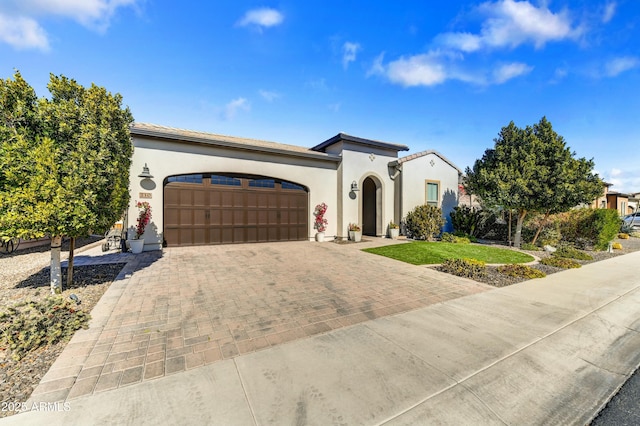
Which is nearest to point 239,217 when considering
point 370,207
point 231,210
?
point 231,210

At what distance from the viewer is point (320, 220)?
505 inches

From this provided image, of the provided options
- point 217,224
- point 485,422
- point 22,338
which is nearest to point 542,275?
point 485,422

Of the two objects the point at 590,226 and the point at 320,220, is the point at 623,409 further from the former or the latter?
the point at 590,226

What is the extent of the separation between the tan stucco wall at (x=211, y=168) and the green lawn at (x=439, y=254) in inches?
170

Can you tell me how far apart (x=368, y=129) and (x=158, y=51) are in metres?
10.6

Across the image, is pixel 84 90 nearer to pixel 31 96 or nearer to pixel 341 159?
pixel 31 96

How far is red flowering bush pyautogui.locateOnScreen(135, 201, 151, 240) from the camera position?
359 inches

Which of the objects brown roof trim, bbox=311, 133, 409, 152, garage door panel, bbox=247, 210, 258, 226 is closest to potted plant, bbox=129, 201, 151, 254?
garage door panel, bbox=247, 210, 258, 226

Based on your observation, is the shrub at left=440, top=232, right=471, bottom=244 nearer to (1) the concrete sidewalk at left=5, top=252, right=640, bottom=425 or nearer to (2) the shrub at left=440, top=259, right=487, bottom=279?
(2) the shrub at left=440, top=259, right=487, bottom=279

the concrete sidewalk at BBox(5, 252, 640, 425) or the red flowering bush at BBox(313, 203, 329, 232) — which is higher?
the red flowering bush at BBox(313, 203, 329, 232)

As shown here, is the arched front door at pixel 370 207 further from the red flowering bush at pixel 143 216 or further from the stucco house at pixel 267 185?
the red flowering bush at pixel 143 216

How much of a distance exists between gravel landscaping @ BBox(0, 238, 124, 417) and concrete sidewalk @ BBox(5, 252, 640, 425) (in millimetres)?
633

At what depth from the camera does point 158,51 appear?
790 cm

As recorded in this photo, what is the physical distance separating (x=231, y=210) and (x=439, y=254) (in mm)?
8594
